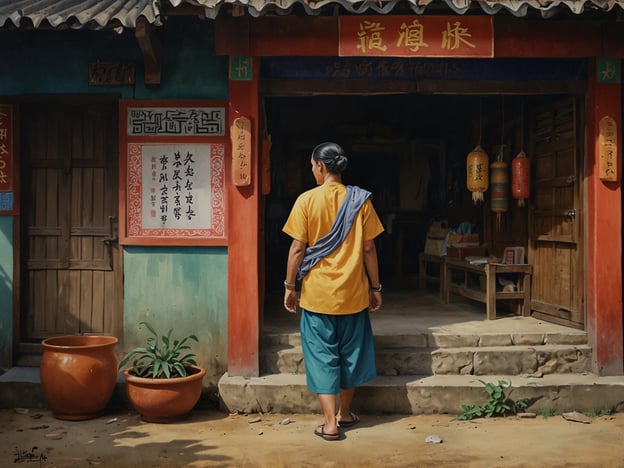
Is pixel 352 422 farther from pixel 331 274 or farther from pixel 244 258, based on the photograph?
pixel 244 258

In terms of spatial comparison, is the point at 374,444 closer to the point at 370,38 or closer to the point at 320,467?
the point at 320,467

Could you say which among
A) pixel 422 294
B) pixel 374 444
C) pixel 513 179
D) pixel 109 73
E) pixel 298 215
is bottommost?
pixel 374 444

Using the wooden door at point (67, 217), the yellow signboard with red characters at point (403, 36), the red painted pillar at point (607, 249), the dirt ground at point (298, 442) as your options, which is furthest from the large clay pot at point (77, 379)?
the red painted pillar at point (607, 249)

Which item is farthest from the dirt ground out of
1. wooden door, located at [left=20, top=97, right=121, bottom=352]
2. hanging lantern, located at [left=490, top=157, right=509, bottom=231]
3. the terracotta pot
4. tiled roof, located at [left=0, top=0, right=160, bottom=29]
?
tiled roof, located at [left=0, top=0, right=160, bottom=29]

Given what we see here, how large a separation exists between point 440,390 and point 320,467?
1.79 m

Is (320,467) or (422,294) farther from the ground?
(422,294)

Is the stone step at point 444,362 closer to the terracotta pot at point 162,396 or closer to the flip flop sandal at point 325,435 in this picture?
the terracotta pot at point 162,396

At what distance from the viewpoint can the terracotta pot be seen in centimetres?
582

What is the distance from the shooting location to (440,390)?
611 centimetres

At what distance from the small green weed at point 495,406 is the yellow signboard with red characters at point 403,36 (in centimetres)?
320

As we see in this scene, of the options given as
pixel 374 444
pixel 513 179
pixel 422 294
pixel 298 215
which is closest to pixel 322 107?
pixel 422 294

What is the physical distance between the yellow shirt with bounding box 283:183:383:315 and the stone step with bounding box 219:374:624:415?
3.51 ft

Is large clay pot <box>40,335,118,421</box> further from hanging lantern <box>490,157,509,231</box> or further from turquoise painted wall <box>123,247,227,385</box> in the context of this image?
hanging lantern <box>490,157,509,231</box>
